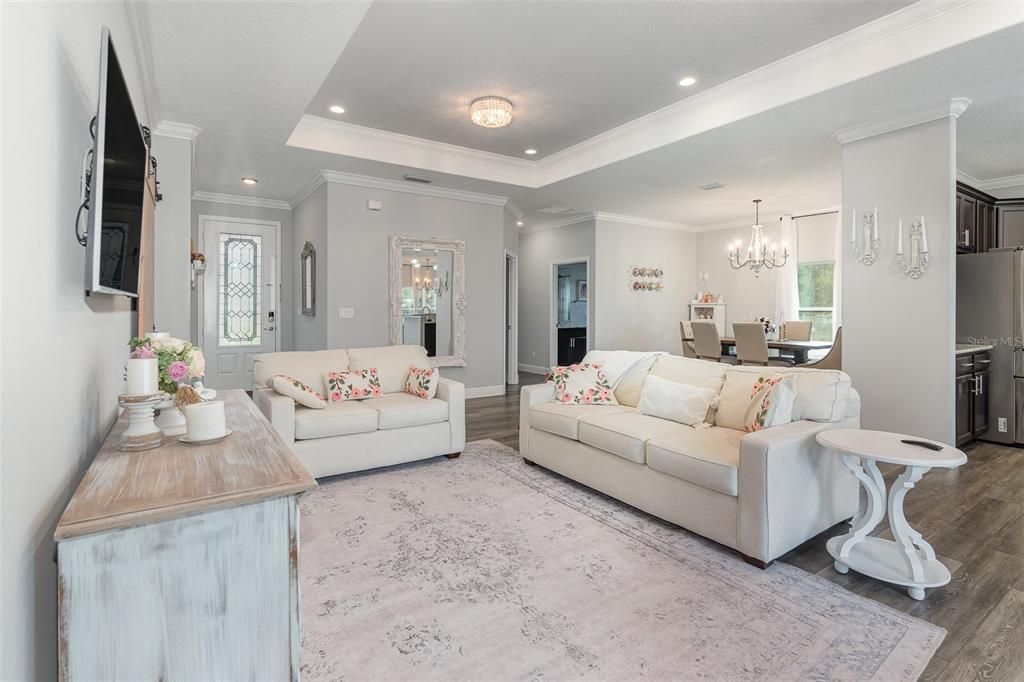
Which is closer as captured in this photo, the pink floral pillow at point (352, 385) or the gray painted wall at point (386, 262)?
the pink floral pillow at point (352, 385)

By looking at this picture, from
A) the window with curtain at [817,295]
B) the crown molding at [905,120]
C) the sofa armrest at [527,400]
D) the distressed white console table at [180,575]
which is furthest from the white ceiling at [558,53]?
the window with curtain at [817,295]

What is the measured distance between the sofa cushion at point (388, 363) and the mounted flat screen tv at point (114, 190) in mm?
2440

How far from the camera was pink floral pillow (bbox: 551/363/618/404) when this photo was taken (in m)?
3.83

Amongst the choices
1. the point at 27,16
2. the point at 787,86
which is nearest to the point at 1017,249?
the point at 787,86

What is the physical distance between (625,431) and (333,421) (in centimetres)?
198

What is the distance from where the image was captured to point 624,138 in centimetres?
504

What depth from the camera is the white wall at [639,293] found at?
8141mm

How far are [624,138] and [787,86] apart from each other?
1583 mm

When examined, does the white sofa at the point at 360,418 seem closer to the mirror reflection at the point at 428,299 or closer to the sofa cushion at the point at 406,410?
the sofa cushion at the point at 406,410

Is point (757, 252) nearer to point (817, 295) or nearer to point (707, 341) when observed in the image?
point (707, 341)

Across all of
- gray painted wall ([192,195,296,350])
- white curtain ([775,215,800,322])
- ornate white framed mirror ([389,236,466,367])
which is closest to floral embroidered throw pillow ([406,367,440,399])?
ornate white framed mirror ([389,236,466,367])

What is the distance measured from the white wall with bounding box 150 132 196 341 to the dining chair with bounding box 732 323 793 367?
5.63 meters

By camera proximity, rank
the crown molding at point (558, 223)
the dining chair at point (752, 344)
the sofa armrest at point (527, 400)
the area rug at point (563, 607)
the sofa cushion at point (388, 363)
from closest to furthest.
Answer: the area rug at point (563, 607), the sofa armrest at point (527, 400), the sofa cushion at point (388, 363), the dining chair at point (752, 344), the crown molding at point (558, 223)

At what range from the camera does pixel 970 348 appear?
439 cm
